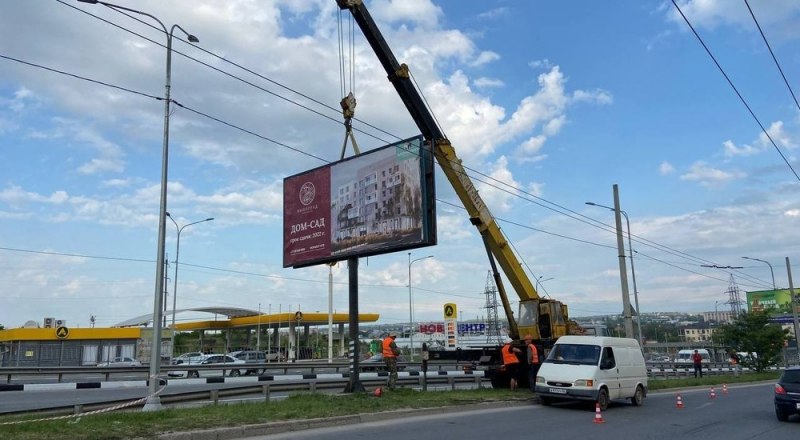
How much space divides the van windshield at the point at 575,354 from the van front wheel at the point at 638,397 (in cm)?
279

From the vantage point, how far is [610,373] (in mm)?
17938

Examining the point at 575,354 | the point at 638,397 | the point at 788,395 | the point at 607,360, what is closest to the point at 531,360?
the point at 575,354

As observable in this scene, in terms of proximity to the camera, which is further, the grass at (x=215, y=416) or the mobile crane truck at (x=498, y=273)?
the mobile crane truck at (x=498, y=273)

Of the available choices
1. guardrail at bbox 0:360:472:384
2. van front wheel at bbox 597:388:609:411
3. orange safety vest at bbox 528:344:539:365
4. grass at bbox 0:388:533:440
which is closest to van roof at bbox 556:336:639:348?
van front wheel at bbox 597:388:609:411

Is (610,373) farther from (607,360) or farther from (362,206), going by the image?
(362,206)

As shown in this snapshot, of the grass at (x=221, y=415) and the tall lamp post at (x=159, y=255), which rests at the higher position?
the tall lamp post at (x=159, y=255)

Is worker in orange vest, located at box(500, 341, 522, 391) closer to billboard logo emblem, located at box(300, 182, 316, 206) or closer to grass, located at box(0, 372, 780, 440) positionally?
grass, located at box(0, 372, 780, 440)

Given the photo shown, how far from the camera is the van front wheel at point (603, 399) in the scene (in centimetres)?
1728

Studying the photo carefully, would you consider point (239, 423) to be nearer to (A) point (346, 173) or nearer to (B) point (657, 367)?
(A) point (346, 173)

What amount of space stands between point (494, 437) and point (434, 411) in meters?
4.29

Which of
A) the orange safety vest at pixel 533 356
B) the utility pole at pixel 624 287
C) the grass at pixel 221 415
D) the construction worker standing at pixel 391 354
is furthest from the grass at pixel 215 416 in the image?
the utility pole at pixel 624 287

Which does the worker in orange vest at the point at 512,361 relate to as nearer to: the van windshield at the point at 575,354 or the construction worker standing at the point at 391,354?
the van windshield at the point at 575,354

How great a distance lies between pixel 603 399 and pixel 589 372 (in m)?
1.00

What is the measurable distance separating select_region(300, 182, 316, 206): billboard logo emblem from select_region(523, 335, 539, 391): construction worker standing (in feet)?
28.6
